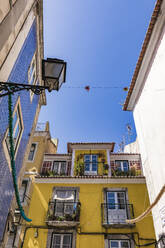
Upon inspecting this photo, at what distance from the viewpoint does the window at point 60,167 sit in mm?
14952

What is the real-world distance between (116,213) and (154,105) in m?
7.61

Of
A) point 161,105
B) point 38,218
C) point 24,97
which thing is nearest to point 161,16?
point 161,105

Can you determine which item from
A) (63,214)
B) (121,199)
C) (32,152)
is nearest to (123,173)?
(121,199)

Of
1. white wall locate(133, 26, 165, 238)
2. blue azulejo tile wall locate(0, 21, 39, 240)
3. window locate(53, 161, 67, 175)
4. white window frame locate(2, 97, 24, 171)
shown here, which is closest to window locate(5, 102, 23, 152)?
white window frame locate(2, 97, 24, 171)

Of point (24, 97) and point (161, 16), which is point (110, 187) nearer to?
point (24, 97)

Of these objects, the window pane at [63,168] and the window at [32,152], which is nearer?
the window pane at [63,168]

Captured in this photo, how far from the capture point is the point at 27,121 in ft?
26.1

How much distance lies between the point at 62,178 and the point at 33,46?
8.86 metres

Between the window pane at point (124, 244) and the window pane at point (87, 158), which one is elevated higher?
the window pane at point (87, 158)

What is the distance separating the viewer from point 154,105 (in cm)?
730

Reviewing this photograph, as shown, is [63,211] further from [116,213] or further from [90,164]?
[90,164]

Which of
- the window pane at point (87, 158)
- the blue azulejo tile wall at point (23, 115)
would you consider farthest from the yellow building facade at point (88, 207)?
the blue azulejo tile wall at point (23, 115)

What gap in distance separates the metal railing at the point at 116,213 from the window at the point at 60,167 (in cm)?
444

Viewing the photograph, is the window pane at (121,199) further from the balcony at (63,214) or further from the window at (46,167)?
the window at (46,167)
